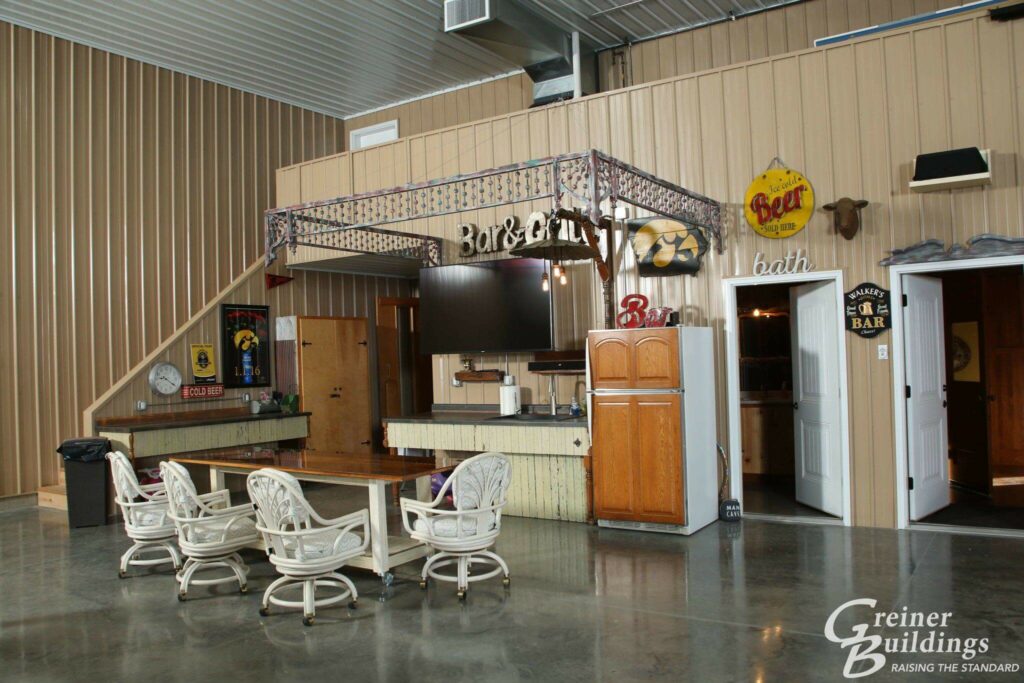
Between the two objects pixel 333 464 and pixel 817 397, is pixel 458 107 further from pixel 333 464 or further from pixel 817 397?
pixel 333 464

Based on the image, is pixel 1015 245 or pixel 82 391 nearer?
pixel 1015 245

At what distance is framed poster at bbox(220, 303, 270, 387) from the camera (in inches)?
366

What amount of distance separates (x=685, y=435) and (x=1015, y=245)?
110 inches

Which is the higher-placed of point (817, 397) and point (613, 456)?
point (817, 397)

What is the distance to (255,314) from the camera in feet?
31.3

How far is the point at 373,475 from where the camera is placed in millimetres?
4801

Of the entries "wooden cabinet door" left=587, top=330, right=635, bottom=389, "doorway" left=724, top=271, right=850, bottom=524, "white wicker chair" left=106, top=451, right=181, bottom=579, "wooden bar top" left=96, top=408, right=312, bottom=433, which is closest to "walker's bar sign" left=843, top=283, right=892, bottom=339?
"doorway" left=724, top=271, right=850, bottom=524

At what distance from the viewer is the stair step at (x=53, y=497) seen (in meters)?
7.88

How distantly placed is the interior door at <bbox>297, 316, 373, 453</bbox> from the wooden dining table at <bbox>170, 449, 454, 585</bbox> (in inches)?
149

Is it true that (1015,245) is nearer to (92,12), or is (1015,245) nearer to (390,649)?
(390,649)

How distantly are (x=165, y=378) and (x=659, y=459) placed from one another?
18.4 feet

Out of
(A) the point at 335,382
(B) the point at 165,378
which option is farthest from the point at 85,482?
(A) the point at 335,382

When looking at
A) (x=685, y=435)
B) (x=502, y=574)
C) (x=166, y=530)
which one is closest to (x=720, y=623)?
(x=502, y=574)

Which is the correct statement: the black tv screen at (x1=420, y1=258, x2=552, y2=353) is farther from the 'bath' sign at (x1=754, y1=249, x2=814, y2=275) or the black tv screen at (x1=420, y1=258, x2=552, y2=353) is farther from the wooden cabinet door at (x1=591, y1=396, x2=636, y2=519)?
the 'bath' sign at (x1=754, y1=249, x2=814, y2=275)
